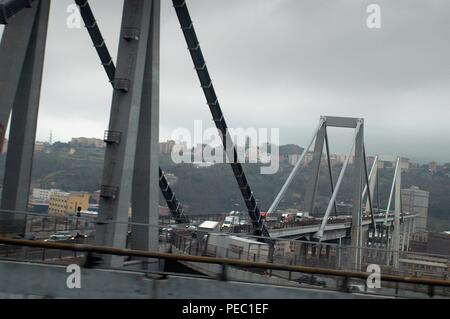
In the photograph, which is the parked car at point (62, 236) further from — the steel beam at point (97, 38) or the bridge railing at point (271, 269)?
the steel beam at point (97, 38)

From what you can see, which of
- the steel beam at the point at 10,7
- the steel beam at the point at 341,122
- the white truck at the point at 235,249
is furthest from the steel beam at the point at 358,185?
the steel beam at the point at 10,7

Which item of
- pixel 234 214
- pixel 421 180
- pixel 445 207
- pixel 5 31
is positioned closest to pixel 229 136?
pixel 234 214

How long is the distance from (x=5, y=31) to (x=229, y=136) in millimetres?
18604

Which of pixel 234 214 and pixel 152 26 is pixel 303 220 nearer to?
pixel 234 214

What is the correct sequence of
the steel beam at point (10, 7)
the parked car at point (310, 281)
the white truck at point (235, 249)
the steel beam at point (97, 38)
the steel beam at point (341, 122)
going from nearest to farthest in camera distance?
the parked car at point (310, 281), the white truck at point (235, 249), the steel beam at point (10, 7), the steel beam at point (97, 38), the steel beam at point (341, 122)

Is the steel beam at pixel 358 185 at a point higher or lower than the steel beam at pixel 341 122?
lower

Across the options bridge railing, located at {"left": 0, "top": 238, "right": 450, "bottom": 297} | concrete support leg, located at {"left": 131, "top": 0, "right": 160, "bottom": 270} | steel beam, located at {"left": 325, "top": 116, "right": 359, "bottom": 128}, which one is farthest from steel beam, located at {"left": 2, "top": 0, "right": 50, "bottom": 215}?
steel beam, located at {"left": 325, "top": 116, "right": 359, "bottom": 128}

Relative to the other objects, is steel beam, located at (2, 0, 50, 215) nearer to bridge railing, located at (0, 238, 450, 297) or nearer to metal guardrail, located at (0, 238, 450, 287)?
bridge railing, located at (0, 238, 450, 297)

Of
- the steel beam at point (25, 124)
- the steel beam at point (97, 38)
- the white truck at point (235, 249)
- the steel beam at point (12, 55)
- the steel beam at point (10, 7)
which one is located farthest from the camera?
the steel beam at point (97, 38)

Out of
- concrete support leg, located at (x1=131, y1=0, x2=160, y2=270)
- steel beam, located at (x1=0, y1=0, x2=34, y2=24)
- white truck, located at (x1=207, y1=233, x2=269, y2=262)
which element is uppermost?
steel beam, located at (x1=0, y1=0, x2=34, y2=24)

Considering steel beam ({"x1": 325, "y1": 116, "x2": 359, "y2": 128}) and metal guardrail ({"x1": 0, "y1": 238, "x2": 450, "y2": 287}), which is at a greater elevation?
steel beam ({"x1": 325, "y1": 116, "x2": 359, "y2": 128})

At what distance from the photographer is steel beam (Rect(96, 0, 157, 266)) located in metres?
15.4

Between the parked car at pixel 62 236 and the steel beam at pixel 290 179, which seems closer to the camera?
the parked car at pixel 62 236

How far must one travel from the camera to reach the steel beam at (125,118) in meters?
15.4
